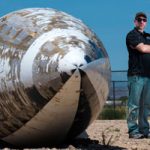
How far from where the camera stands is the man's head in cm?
964

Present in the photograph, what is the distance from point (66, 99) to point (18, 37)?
36.9 inches

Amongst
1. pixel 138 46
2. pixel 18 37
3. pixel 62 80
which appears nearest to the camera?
pixel 62 80

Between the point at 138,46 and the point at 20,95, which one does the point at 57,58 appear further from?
the point at 138,46

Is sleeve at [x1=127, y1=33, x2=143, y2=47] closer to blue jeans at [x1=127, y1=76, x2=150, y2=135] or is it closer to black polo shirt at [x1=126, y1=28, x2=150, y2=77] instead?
black polo shirt at [x1=126, y1=28, x2=150, y2=77]

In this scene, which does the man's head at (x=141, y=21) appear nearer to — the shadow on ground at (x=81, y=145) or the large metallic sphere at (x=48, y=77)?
the shadow on ground at (x=81, y=145)

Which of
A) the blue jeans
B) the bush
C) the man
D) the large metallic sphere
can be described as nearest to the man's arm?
the man

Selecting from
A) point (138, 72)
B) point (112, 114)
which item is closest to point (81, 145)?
point (138, 72)

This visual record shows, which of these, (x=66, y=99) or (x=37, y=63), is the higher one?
(x=37, y=63)

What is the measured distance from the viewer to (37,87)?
6375 mm

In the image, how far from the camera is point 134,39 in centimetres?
941

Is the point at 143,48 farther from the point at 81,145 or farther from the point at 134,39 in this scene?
the point at 81,145

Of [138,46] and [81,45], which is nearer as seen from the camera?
[81,45]

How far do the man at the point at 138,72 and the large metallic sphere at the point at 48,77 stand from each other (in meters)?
2.42

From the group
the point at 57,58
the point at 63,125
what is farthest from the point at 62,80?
the point at 63,125
